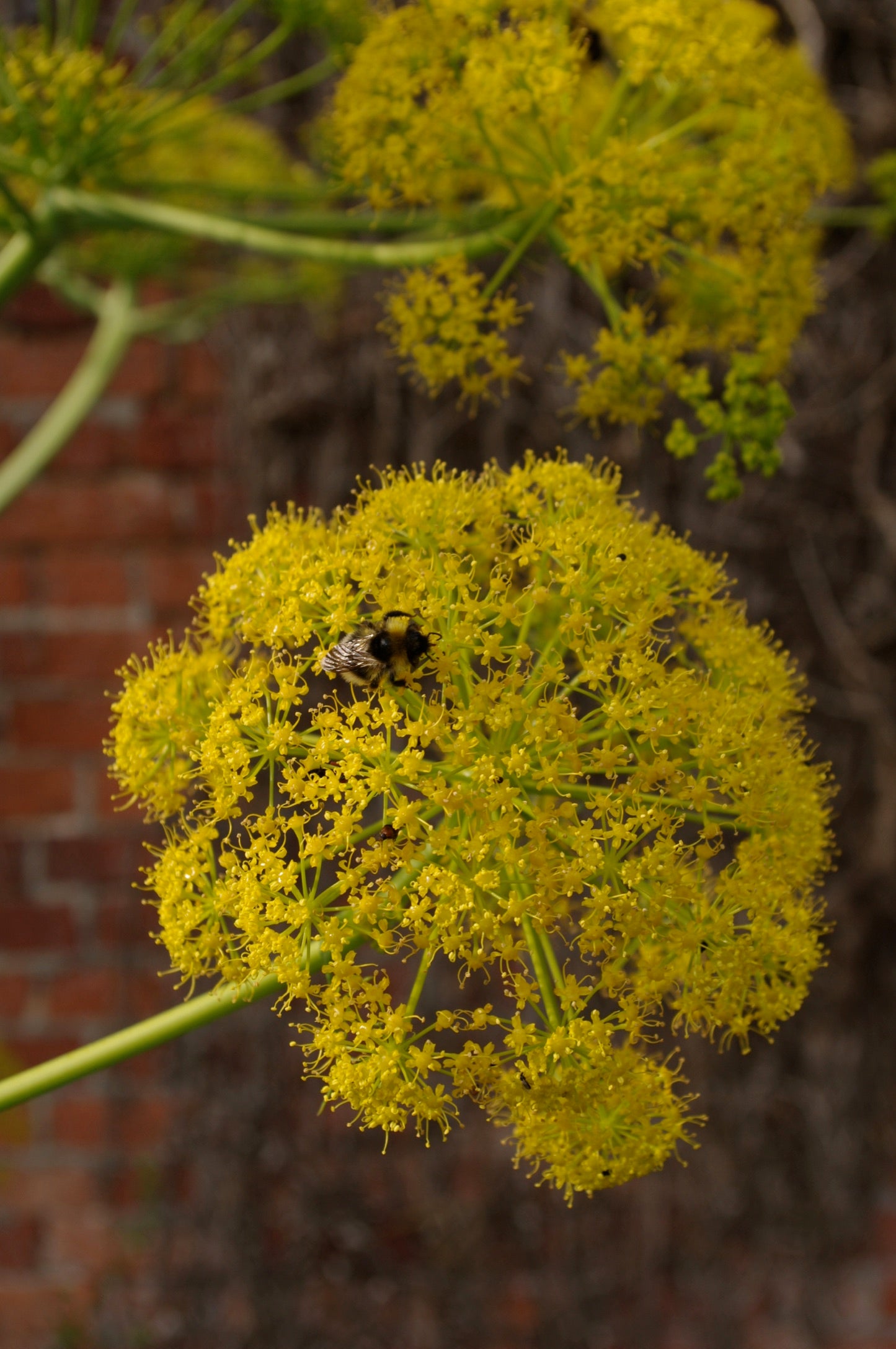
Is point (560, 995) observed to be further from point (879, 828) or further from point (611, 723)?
point (879, 828)

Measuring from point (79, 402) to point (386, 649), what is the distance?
61 cm

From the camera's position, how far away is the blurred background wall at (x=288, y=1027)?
153 cm

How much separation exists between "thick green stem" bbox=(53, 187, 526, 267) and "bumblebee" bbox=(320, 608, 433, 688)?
1.03ft

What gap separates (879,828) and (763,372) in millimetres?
1047

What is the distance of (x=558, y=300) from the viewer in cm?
149

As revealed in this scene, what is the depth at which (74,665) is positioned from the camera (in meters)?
1.57

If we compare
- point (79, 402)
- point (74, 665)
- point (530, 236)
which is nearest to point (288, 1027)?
point (74, 665)

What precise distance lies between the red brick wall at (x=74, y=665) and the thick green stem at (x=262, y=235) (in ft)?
2.66

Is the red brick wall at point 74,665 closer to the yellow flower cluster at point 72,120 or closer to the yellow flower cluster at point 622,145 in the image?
the yellow flower cluster at point 72,120

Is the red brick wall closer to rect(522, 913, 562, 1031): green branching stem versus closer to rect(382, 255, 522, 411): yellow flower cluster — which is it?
rect(382, 255, 522, 411): yellow flower cluster

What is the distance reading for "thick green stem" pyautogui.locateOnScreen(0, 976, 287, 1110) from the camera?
48 centimetres

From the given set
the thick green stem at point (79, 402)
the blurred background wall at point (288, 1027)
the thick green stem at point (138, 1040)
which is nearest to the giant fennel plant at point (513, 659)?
the thick green stem at point (138, 1040)

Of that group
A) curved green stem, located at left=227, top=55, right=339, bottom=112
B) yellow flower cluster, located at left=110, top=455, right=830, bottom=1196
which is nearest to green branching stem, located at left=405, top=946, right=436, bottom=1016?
yellow flower cluster, located at left=110, top=455, right=830, bottom=1196

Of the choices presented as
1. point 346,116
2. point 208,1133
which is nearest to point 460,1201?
point 208,1133
